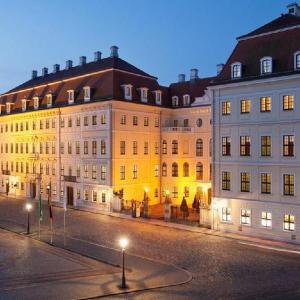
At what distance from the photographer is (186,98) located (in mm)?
55125

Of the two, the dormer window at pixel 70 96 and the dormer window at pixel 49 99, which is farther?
the dormer window at pixel 49 99

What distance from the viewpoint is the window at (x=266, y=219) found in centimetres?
3341

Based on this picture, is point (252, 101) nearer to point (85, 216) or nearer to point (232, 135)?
point (232, 135)

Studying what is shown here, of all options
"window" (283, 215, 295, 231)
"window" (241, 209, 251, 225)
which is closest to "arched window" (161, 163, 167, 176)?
"window" (241, 209, 251, 225)

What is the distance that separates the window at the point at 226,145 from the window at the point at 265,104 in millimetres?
3999

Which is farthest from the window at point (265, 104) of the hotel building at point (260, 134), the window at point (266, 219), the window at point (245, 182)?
the window at point (266, 219)

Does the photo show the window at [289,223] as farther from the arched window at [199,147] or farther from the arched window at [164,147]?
the arched window at [164,147]

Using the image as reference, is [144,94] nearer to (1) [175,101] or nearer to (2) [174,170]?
(1) [175,101]

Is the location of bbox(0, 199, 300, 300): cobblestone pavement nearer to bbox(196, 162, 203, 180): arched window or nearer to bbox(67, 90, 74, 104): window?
bbox(196, 162, 203, 180): arched window

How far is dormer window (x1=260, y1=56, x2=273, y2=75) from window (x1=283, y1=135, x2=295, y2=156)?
5.39 m

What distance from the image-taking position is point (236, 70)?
3578 cm

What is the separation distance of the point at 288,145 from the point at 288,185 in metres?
3.10

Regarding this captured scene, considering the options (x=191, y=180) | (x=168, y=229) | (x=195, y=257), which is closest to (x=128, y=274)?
(x=195, y=257)

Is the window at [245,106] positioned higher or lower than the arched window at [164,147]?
higher
